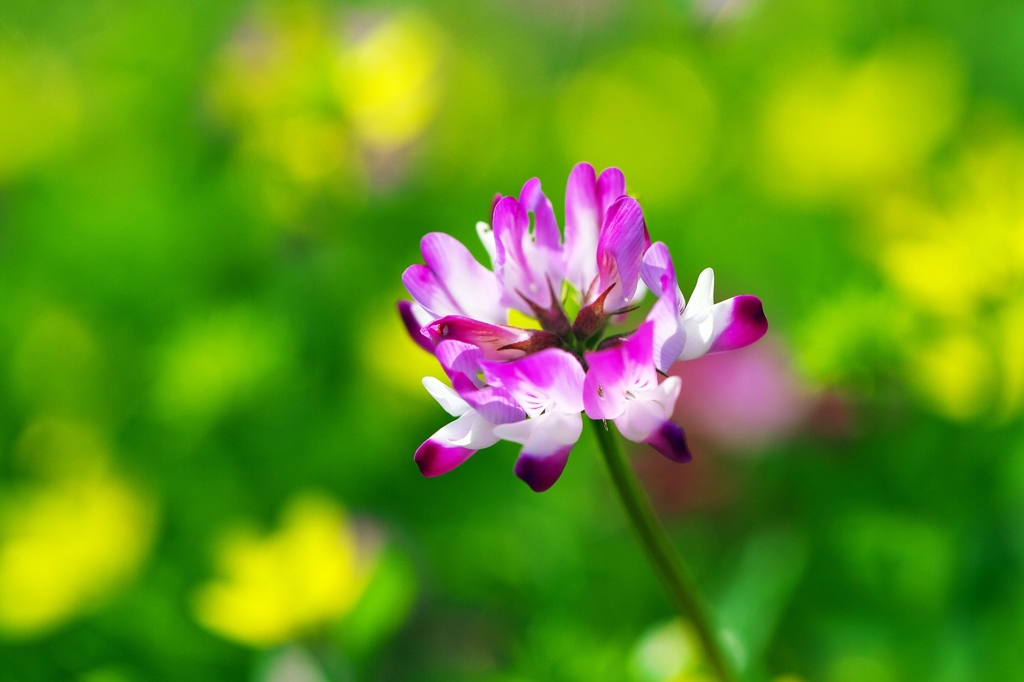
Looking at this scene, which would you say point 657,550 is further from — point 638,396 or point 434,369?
point 434,369

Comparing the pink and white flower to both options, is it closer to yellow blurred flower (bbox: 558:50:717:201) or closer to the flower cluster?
the flower cluster

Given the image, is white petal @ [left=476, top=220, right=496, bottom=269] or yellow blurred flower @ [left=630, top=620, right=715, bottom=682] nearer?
white petal @ [left=476, top=220, right=496, bottom=269]

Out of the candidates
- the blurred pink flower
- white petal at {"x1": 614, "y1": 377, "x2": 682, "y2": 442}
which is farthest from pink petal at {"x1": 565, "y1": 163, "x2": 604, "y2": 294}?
the blurred pink flower

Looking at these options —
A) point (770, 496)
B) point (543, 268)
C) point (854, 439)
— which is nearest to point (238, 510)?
point (770, 496)

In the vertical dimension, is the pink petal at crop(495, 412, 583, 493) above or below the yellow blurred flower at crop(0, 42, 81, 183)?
below

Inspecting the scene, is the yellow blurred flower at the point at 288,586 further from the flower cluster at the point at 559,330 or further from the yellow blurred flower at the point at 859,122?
the yellow blurred flower at the point at 859,122

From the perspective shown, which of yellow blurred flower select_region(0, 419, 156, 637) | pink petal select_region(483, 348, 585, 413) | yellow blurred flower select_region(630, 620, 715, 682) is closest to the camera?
pink petal select_region(483, 348, 585, 413)

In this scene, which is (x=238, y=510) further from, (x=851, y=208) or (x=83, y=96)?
(x=83, y=96)

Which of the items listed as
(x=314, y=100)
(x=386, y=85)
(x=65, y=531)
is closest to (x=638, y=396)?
(x=65, y=531)
